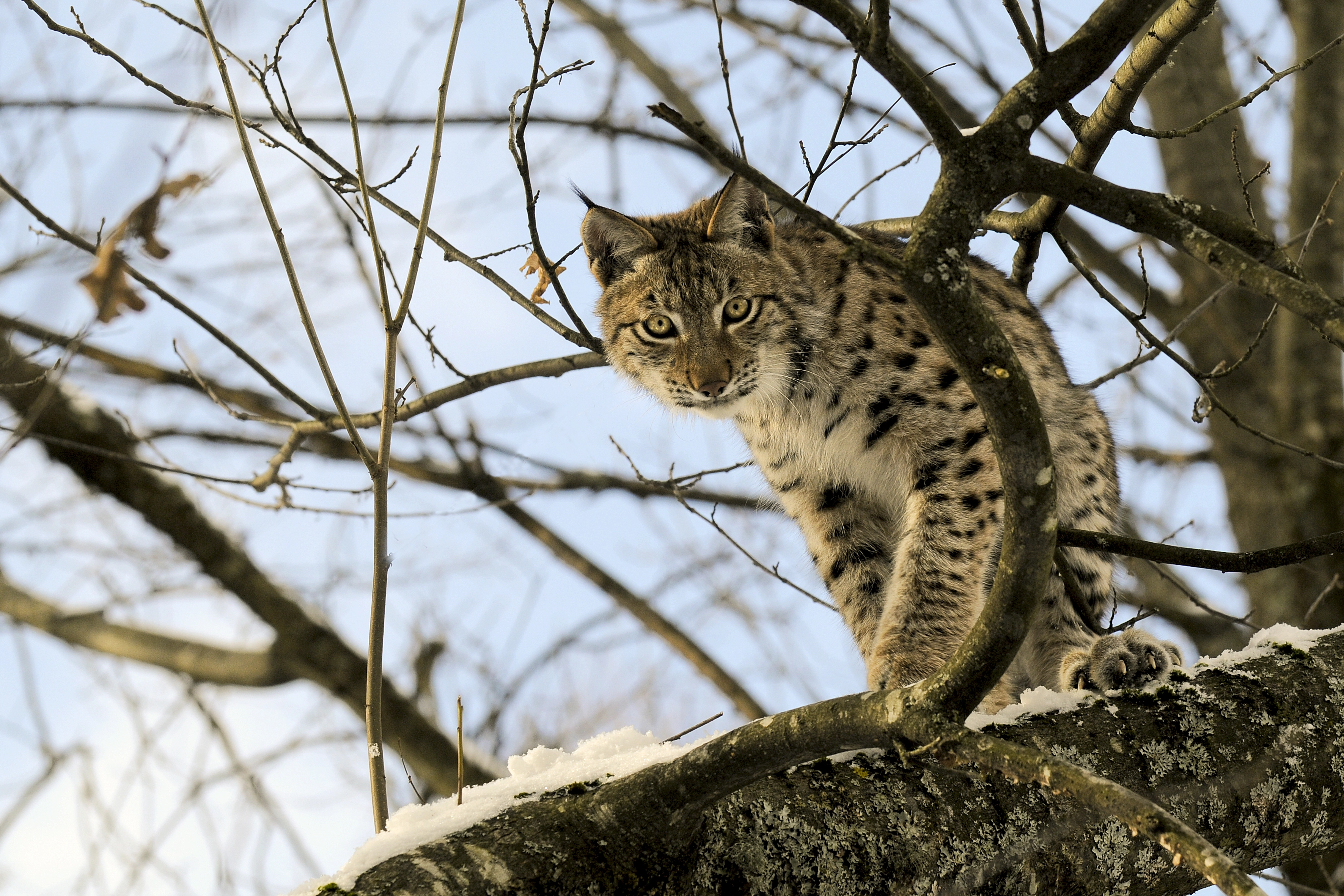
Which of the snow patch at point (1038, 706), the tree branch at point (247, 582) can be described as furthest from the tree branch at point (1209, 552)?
the tree branch at point (247, 582)

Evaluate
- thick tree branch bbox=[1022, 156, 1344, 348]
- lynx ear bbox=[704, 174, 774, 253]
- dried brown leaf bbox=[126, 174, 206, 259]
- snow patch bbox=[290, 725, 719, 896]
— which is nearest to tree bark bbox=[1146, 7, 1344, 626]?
lynx ear bbox=[704, 174, 774, 253]

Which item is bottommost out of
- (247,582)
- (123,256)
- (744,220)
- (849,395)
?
(849,395)

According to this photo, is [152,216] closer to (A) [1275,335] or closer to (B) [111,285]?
(B) [111,285]

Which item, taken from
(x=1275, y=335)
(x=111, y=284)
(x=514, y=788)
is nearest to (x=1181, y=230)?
(x=514, y=788)

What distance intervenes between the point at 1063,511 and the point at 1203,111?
4658 millimetres

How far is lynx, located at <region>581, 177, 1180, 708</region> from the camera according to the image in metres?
4.07

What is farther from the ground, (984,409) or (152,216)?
(152,216)

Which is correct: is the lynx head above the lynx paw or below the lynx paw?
above

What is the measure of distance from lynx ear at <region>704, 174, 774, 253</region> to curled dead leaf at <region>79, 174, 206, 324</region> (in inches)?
80.9

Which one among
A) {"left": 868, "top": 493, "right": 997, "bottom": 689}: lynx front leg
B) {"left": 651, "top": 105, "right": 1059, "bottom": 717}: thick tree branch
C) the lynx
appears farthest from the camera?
the lynx

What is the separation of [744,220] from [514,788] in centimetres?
279

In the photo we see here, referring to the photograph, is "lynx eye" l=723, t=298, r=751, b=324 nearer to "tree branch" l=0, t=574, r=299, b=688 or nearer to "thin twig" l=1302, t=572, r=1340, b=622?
"thin twig" l=1302, t=572, r=1340, b=622

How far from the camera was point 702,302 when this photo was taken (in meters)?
4.47

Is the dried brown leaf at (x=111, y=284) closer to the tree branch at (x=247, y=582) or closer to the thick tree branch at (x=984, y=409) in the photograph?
the thick tree branch at (x=984, y=409)
